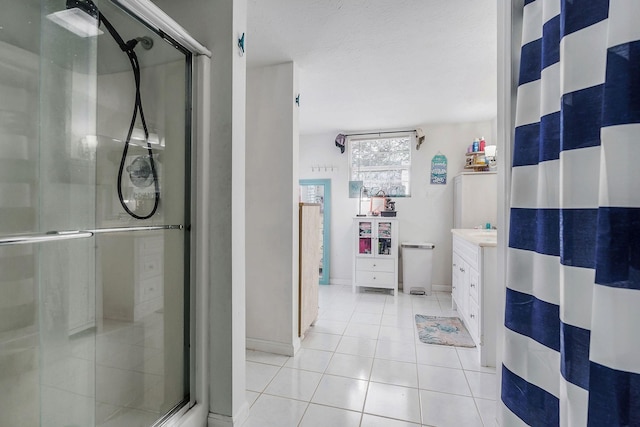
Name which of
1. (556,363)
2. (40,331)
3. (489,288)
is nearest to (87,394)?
(40,331)

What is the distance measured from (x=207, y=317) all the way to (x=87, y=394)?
550 mm

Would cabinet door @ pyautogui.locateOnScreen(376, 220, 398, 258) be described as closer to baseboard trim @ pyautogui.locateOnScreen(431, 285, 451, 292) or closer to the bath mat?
baseboard trim @ pyautogui.locateOnScreen(431, 285, 451, 292)

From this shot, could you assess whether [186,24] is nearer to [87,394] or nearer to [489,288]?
[87,394]

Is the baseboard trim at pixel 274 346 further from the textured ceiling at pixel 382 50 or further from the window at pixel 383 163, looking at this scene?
the window at pixel 383 163

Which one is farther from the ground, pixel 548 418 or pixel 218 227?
pixel 218 227

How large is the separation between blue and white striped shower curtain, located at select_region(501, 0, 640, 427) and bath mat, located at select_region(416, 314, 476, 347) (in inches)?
71.9

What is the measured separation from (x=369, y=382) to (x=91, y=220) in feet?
6.25

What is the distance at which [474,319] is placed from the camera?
2.47m

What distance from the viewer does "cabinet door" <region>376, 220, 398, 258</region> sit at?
414 centimetres

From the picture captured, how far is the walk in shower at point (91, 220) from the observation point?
110cm

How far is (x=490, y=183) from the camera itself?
3584mm

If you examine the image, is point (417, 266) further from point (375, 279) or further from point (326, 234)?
point (326, 234)

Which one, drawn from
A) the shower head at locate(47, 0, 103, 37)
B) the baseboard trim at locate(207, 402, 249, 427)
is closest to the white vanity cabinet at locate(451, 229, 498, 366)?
the baseboard trim at locate(207, 402, 249, 427)

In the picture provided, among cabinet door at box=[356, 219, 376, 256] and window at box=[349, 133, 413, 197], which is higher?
window at box=[349, 133, 413, 197]
